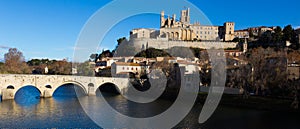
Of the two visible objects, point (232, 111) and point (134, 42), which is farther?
point (134, 42)

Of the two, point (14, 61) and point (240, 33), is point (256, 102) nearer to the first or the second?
point (14, 61)

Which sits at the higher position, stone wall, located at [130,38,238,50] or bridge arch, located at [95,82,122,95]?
stone wall, located at [130,38,238,50]

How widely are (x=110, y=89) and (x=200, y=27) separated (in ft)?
145

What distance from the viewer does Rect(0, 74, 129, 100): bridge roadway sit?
2798 cm

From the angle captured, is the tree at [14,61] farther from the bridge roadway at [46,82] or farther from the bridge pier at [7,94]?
the bridge pier at [7,94]

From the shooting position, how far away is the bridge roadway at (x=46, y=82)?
27984 millimetres

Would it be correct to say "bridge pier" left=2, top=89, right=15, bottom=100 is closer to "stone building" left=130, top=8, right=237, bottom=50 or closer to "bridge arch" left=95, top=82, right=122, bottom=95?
"bridge arch" left=95, top=82, right=122, bottom=95

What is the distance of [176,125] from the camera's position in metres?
17.3

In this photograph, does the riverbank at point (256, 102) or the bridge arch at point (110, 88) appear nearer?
the riverbank at point (256, 102)

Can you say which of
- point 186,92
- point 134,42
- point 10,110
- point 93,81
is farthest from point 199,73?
point 134,42

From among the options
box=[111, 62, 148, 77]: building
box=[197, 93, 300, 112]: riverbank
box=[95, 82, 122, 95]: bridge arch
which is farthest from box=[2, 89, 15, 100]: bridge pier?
box=[197, 93, 300, 112]: riverbank

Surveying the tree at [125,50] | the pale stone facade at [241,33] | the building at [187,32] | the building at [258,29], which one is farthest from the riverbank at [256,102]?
the pale stone facade at [241,33]

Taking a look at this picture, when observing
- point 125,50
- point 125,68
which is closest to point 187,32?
point 125,50

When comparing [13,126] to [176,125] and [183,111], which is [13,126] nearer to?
[176,125]
